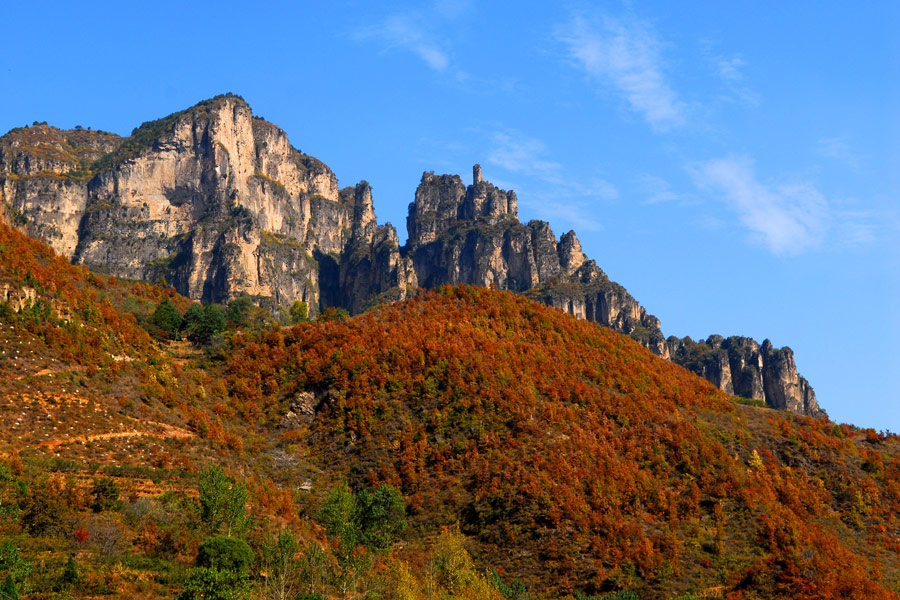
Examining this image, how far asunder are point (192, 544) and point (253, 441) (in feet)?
101

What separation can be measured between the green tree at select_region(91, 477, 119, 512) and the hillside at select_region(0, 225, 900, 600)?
6.7 inches

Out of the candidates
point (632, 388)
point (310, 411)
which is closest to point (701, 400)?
point (632, 388)

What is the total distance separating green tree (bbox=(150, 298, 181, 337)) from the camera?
10950 cm

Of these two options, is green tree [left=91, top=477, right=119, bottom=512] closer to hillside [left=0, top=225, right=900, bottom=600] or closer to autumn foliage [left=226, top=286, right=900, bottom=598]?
hillside [left=0, top=225, right=900, bottom=600]

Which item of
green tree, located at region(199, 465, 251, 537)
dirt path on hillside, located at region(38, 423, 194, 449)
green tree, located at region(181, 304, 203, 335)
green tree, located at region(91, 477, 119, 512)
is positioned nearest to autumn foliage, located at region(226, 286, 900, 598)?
green tree, located at region(181, 304, 203, 335)

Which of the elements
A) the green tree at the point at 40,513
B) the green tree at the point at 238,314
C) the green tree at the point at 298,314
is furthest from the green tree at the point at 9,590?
the green tree at the point at 298,314

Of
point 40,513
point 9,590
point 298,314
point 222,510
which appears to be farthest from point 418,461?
point 298,314

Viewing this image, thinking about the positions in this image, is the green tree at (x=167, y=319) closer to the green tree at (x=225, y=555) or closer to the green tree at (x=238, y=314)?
the green tree at (x=238, y=314)

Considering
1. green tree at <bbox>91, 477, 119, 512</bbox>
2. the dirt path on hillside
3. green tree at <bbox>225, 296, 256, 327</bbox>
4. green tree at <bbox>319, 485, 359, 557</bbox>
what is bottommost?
green tree at <bbox>319, 485, 359, 557</bbox>

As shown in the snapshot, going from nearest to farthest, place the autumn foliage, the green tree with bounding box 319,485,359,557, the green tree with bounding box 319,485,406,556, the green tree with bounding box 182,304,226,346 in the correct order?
the green tree with bounding box 319,485,359,557, the green tree with bounding box 319,485,406,556, the autumn foliage, the green tree with bounding box 182,304,226,346

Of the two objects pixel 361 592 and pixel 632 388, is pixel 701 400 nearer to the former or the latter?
pixel 632 388

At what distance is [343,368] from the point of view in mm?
94562

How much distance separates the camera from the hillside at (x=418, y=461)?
184 feet

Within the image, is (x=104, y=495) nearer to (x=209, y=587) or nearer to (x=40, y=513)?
(x=40, y=513)
